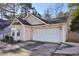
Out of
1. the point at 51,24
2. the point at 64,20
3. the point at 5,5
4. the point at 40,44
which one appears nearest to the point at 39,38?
the point at 40,44

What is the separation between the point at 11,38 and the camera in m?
2.70

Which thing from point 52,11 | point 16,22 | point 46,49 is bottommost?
point 46,49

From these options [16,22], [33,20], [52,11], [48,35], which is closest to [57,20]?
[52,11]

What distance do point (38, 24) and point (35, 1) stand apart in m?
0.35

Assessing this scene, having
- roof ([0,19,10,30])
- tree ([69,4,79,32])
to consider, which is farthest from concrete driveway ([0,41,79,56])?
roof ([0,19,10,30])

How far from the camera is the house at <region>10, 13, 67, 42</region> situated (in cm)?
266

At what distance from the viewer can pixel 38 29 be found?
2.73m

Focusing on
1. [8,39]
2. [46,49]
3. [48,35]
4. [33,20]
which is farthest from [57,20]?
[8,39]

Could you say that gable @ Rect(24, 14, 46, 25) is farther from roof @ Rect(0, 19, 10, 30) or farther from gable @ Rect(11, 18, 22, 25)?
roof @ Rect(0, 19, 10, 30)

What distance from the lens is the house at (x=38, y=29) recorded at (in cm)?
266

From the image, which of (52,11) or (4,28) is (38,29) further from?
(4,28)

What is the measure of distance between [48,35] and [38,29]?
0.18 meters

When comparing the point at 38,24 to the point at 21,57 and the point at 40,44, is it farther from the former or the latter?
the point at 21,57

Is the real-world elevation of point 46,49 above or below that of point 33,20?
below
